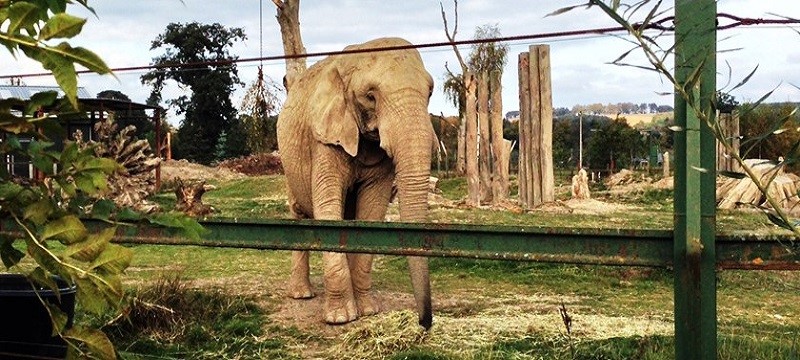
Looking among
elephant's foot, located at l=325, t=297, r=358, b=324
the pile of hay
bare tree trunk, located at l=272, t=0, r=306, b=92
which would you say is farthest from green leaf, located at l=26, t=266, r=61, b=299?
bare tree trunk, located at l=272, t=0, r=306, b=92

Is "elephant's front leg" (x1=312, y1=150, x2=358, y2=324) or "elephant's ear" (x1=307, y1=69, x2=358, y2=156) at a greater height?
"elephant's ear" (x1=307, y1=69, x2=358, y2=156)

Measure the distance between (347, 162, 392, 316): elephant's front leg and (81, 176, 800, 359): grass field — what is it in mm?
286

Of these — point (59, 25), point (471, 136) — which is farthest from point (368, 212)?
point (471, 136)

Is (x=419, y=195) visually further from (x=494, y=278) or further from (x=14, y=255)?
(x=14, y=255)

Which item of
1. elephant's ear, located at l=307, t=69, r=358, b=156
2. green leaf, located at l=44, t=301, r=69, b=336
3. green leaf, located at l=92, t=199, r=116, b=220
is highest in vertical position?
elephant's ear, located at l=307, t=69, r=358, b=156

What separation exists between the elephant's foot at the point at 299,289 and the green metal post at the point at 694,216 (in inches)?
195

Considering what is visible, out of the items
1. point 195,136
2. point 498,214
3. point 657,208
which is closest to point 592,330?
point 498,214

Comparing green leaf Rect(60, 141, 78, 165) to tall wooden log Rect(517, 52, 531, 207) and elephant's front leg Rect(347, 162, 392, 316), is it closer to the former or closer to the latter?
elephant's front leg Rect(347, 162, 392, 316)

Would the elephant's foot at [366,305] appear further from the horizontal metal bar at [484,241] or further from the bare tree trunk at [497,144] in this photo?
the bare tree trunk at [497,144]

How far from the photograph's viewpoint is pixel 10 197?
1430 mm

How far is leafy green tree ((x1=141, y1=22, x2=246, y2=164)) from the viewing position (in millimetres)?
45656

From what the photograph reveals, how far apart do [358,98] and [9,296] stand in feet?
11.4

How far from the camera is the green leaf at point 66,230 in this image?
4.32ft

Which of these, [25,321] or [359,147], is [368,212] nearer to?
[359,147]
